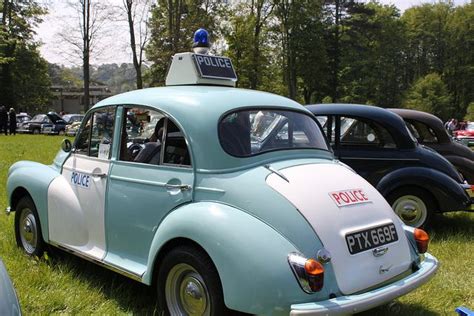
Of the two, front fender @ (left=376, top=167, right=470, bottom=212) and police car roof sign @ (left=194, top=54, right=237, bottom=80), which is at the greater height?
police car roof sign @ (left=194, top=54, right=237, bottom=80)

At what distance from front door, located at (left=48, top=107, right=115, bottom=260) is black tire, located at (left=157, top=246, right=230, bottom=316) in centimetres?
91

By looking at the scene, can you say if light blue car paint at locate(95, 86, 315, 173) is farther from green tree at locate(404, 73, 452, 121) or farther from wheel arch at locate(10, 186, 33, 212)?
→ green tree at locate(404, 73, 452, 121)

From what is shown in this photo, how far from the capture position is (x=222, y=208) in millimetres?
3219

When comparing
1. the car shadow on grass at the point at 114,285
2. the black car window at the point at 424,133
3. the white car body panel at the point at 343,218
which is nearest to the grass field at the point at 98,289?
the car shadow on grass at the point at 114,285

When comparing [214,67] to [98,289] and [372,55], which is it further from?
[372,55]

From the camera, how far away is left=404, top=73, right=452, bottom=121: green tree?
52531mm

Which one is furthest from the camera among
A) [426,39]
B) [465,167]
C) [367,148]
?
[426,39]

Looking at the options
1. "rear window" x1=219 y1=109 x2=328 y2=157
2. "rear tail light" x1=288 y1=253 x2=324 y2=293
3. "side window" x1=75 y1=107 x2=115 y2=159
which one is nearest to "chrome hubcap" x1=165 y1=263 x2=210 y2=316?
"rear tail light" x1=288 y1=253 x2=324 y2=293

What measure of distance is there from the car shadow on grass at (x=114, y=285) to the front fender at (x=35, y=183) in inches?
14.9

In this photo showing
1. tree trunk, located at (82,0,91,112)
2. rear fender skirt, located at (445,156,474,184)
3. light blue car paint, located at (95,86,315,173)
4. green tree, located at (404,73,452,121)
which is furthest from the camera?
green tree, located at (404,73,452,121)

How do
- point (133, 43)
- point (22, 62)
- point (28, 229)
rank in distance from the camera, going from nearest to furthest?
1. point (28, 229)
2. point (133, 43)
3. point (22, 62)

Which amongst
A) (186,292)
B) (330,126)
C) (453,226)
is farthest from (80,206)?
(453,226)

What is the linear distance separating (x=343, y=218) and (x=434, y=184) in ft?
12.2

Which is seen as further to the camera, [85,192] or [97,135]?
[97,135]
